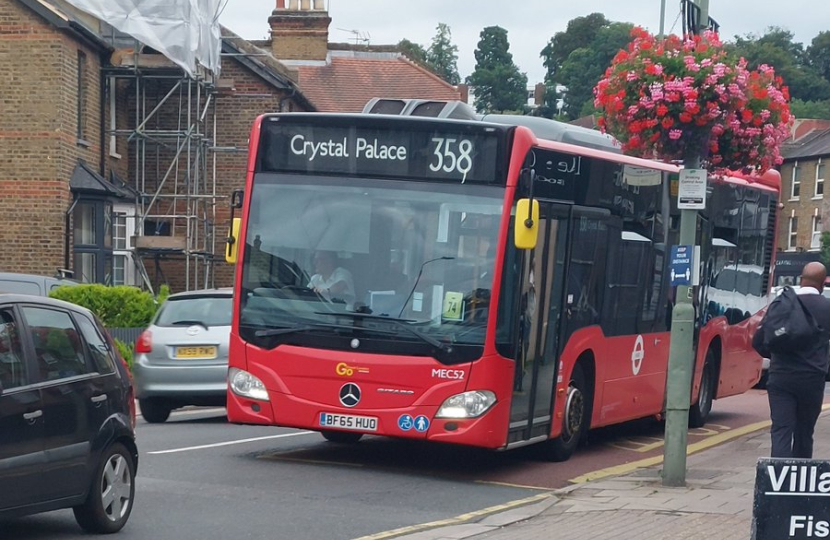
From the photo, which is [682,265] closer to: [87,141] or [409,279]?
[409,279]

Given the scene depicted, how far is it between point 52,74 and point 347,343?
19.1m

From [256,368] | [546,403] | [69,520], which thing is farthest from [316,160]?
[69,520]

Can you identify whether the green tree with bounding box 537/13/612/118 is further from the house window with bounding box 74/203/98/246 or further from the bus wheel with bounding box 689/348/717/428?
the bus wheel with bounding box 689/348/717/428

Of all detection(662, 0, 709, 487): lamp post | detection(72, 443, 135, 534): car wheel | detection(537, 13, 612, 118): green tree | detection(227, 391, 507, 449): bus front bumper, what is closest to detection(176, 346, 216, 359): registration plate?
detection(227, 391, 507, 449): bus front bumper

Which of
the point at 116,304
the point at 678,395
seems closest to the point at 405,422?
the point at 678,395

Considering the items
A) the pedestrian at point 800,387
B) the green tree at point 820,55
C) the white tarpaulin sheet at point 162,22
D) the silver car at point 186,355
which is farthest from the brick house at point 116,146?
the green tree at point 820,55

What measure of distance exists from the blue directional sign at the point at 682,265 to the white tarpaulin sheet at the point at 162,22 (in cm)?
2205

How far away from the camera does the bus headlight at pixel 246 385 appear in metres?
12.2

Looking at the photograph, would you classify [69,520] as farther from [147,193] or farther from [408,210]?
Result: [147,193]

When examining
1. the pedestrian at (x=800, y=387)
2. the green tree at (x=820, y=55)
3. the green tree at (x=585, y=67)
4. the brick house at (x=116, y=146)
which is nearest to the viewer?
the pedestrian at (x=800, y=387)

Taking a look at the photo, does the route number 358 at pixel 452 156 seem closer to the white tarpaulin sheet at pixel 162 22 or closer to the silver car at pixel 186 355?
the silver car at pixel 186 355

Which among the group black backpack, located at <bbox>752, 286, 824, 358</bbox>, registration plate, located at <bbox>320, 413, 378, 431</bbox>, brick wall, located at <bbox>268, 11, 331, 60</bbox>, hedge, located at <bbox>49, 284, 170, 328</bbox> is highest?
brick wall, located at <bbox>268, 11, 331, 60</bbox>

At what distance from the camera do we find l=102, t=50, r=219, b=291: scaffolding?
33.0 metres

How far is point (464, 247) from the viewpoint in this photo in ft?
38.7
